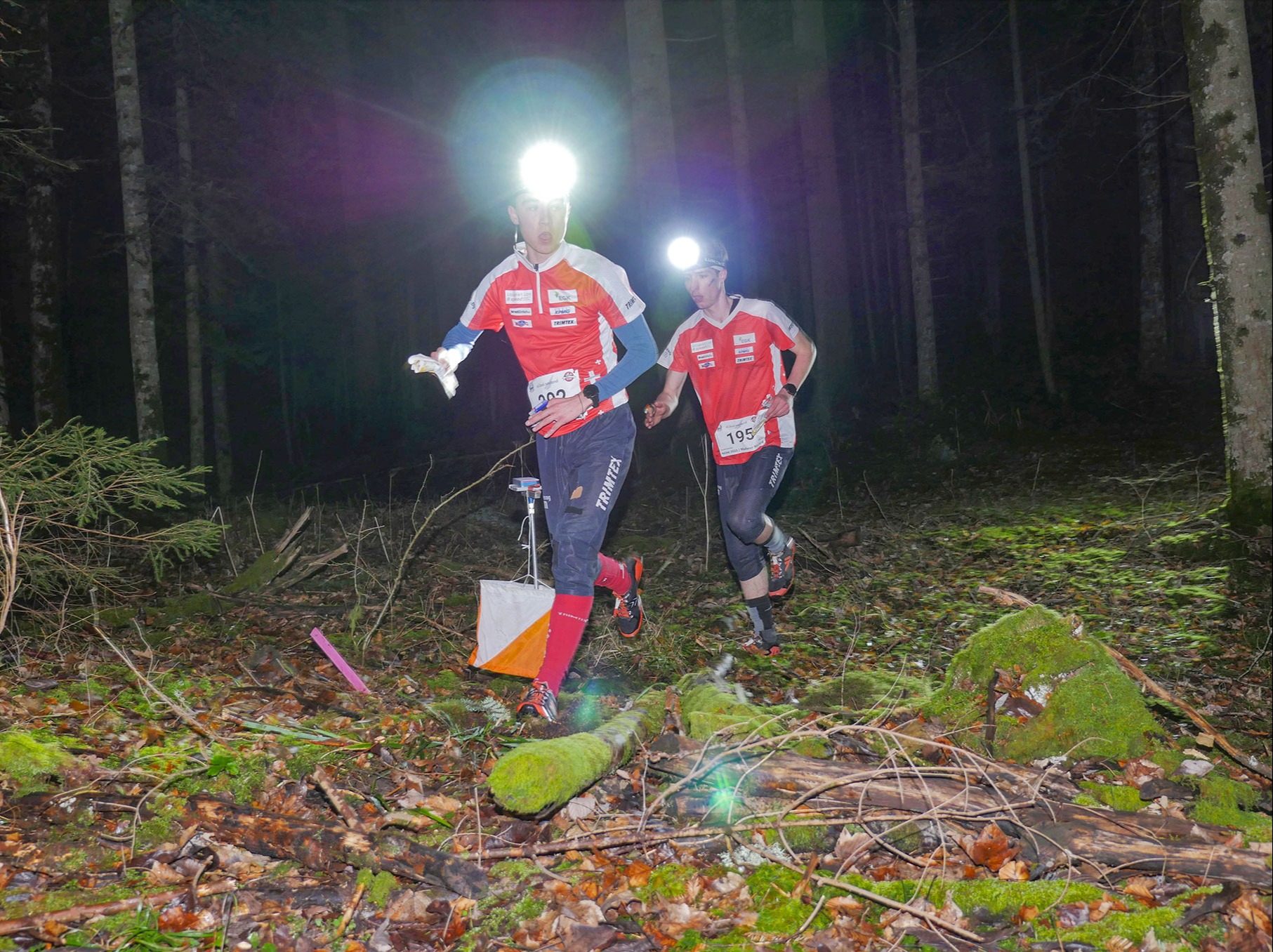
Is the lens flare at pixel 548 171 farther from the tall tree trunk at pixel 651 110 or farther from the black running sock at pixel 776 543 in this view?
the tall tree trunk at pixel 651 110

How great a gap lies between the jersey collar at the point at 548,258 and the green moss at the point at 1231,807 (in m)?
3.84

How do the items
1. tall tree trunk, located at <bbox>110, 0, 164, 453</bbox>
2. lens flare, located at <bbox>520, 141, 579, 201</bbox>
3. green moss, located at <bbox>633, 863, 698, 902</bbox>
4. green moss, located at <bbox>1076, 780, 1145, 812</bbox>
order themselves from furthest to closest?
1. tall tree trunk, located at <bbox>110, 0, 164, 453</bbox>
2. lens flare, located at <bbox>520, 141, 579, 201</bbox>
3. green moss, located at <bbox>1076, 780, 1145, 812</bbox>
4. green moss, located at <bbox>633, 863, 698, 902</bbox>

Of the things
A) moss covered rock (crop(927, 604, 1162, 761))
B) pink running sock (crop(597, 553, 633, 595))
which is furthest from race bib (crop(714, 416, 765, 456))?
moss covered rock (crop(927, 604, 1162, 761))

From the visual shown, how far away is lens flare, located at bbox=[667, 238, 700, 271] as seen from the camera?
5797 mm

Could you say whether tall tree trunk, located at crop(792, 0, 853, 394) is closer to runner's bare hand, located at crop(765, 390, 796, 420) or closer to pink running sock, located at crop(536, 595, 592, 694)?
runner's bare hand, located at crop(765, 390, 796, 420)

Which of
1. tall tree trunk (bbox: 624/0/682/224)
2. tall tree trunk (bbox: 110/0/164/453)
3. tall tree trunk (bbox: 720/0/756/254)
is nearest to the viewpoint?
tall tree trunk (bbox: 110/0/164/453)

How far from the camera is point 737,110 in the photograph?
17.4 metres

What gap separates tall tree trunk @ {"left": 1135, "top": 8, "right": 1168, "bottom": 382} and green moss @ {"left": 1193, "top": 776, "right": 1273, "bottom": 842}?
16528 millimetres

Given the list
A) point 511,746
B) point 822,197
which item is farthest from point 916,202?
point 511,746

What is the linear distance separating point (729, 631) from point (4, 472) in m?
4.66

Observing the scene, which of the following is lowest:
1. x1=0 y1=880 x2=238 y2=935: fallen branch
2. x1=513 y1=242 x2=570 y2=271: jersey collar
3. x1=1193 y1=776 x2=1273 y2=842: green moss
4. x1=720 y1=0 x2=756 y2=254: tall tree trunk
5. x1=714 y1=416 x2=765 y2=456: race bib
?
x1=1193 y1=776 x2=1273 y2=842: green moss

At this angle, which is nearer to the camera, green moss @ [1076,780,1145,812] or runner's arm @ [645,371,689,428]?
green moss @ [1076,780,1145,812]

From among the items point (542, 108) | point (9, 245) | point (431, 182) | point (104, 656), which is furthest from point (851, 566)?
point (431, 182)

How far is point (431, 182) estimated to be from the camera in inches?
1062
